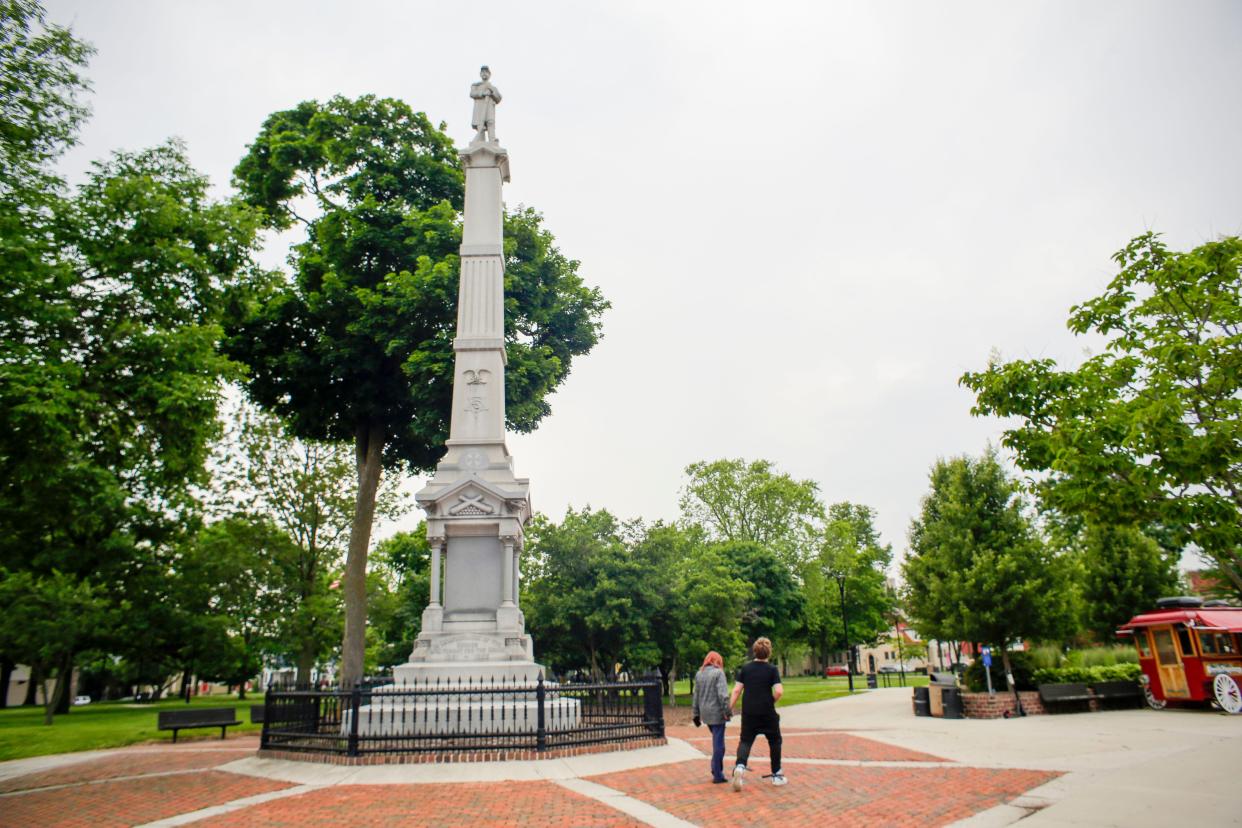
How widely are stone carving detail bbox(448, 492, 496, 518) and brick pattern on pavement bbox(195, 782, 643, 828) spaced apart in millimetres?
6530

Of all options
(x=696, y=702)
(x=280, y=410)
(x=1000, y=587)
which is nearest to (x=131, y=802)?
(x=696, y=702)

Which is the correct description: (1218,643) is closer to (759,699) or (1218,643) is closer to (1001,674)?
(1001,674)

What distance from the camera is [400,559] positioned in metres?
48.3

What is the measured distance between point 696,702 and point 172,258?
1212 centimetres

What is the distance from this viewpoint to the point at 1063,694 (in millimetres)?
19234

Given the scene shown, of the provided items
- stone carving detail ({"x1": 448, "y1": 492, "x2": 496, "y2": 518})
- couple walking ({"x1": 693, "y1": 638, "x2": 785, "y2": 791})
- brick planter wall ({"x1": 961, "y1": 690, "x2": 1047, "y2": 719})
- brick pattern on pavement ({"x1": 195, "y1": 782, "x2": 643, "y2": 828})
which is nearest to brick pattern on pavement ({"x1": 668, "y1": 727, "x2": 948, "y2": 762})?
couple walking ({"x1": 693, "y1": 638, "x2": 785, "y2": 791})

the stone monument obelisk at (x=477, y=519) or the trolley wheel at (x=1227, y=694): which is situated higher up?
the stone monument obelisk at (x=477, y=519)

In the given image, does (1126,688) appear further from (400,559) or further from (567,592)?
(400,559)

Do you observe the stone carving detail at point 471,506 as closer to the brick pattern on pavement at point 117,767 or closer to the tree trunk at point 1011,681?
the brick pattern on pavement at point 117,767

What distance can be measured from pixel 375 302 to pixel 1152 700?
24.9 meters

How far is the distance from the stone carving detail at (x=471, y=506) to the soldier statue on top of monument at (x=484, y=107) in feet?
31.1

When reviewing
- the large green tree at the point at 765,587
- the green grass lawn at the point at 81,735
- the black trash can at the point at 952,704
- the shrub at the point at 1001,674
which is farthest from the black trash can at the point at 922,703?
the green grass lawn at the point at 81,735

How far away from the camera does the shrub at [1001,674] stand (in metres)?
20.5

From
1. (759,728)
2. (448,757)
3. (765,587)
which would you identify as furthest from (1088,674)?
(448,757)
